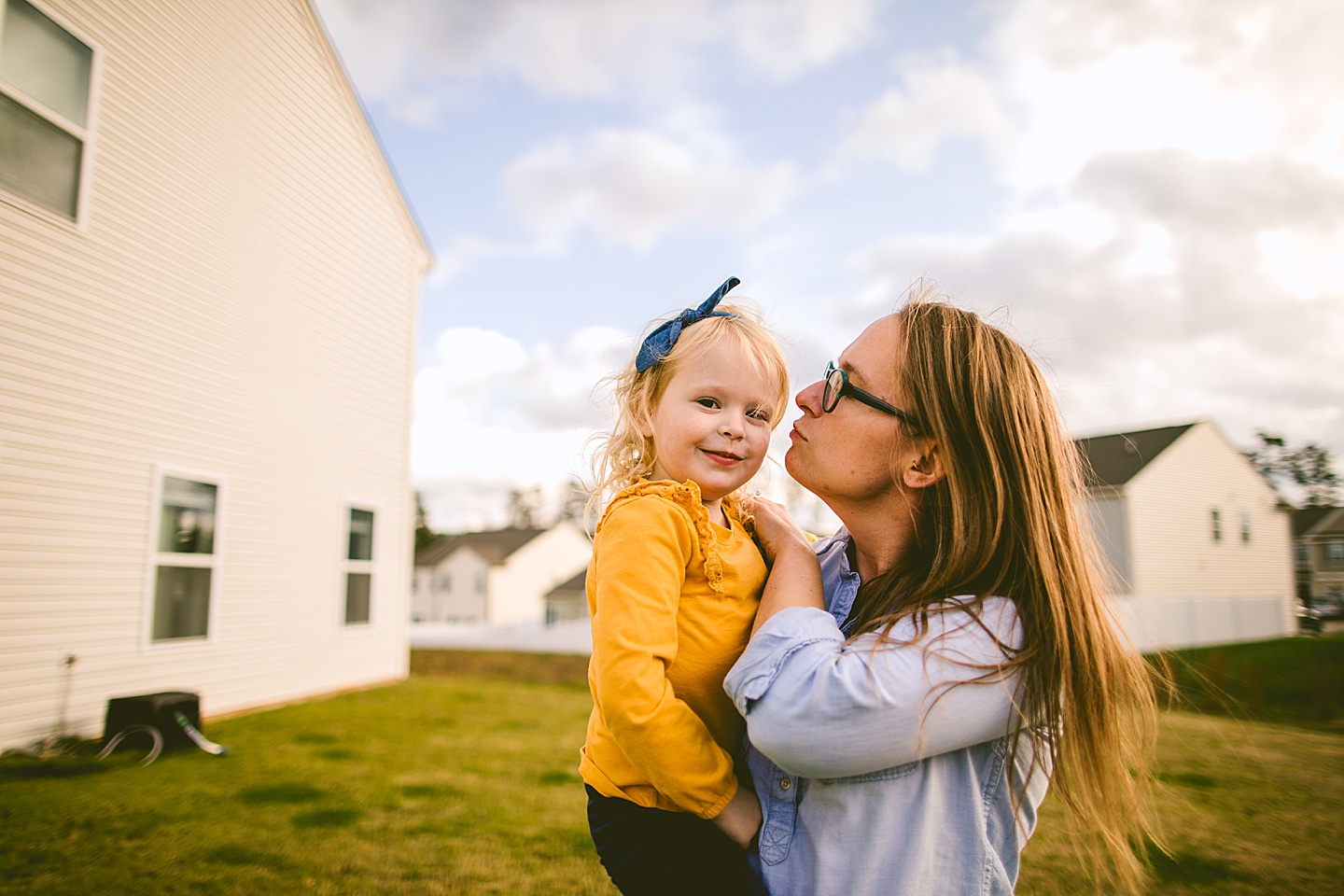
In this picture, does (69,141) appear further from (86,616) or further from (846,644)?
(846,644)

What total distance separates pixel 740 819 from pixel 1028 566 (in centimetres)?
82

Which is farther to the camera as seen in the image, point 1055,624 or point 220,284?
point 220,284

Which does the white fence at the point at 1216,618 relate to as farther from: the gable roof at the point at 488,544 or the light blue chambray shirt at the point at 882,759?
the gable roof at the point at 488,544

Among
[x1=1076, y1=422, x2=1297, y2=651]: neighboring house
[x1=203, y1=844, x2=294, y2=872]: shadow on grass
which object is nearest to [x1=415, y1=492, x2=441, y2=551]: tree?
[x1=1076, y1=422, x2=1297, y2=651]: neighboring house

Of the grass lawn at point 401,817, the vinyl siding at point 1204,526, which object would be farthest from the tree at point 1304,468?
the grass lawn at point 401,817

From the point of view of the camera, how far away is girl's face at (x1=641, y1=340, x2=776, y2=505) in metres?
2.06

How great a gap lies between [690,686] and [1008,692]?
2.25 feet

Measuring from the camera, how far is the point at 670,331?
2.24 meters

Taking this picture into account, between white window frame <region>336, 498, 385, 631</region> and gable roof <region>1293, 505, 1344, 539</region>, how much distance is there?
158 ft

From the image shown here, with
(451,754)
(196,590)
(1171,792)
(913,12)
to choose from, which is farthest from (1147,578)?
(196,590)

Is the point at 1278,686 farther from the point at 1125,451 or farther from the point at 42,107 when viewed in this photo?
the point at 42,107

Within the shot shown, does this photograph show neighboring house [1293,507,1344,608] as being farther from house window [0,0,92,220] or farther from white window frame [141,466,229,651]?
house window [0,0,92,220]

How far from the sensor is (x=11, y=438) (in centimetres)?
630

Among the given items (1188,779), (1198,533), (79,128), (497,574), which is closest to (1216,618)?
(1198,533)
